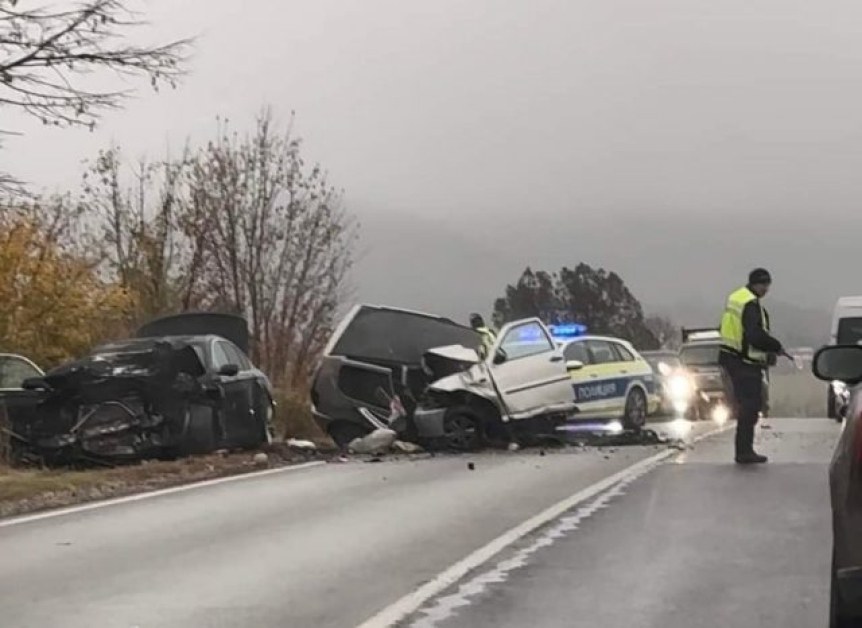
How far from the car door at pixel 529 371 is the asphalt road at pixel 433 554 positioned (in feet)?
12.1

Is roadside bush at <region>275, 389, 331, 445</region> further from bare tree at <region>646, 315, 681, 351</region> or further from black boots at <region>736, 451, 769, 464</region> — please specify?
bare tree at <region>646, 315, 681, 351</region>

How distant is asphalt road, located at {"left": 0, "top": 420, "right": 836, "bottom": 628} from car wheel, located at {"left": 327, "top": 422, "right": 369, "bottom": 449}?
4020mm

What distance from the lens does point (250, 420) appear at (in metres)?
16.8

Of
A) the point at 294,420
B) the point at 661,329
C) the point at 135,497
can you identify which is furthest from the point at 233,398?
the point at 661,329

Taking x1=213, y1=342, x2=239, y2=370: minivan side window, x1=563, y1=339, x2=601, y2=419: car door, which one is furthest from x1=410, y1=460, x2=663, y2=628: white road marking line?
x1=563, y1=339, x2=601, y2=419: car door

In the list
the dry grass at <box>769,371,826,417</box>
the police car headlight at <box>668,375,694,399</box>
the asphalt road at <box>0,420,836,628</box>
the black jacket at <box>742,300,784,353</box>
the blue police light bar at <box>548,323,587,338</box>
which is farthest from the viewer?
the dry grass at <box>769,371,826,417</box>

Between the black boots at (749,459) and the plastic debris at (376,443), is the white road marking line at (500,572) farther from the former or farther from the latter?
the plastic debris at (376,443)

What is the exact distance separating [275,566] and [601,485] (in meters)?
5.05

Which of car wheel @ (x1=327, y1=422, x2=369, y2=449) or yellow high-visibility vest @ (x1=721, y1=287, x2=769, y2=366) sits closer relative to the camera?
yellow high-visibility vest @ (x1=721, y1=287, x2=769, y2=366)

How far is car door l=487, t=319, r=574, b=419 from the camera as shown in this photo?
17.5 meters

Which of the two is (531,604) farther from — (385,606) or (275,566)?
(275,566)

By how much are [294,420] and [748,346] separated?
9577mm

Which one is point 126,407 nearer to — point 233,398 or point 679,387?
point 233,398

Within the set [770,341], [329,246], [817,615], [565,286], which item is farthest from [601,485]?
[565,286]
